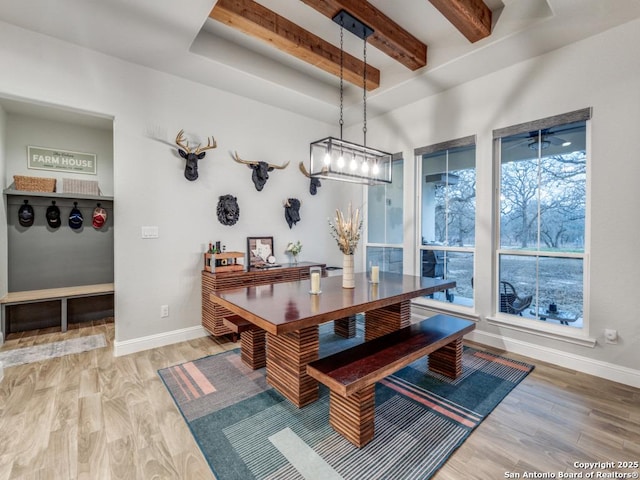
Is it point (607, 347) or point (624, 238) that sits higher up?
point (624, 238)

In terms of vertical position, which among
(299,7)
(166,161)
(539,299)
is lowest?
(539,299)

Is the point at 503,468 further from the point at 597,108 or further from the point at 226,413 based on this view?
the point at 597,108

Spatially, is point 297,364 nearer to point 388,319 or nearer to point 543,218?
point 388,319

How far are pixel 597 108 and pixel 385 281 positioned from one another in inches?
94.7

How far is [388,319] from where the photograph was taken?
3.09 m

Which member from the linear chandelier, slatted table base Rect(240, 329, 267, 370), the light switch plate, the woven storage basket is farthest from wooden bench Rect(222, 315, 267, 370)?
the woven storage basket

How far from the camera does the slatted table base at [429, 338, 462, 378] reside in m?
2.55

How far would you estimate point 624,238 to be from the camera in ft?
8.32

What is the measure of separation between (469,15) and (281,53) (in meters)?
1.92

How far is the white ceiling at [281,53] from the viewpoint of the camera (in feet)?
7.76

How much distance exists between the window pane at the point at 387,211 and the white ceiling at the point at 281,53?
3.67 ft

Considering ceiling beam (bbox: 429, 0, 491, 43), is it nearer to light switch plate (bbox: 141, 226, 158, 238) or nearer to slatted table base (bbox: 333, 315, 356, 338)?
slatted table base (bbox: 333, 315, 356, 338)

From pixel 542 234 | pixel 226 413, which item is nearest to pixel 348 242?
pixel 226 413

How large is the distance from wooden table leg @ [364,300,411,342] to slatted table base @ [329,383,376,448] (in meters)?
1.27
